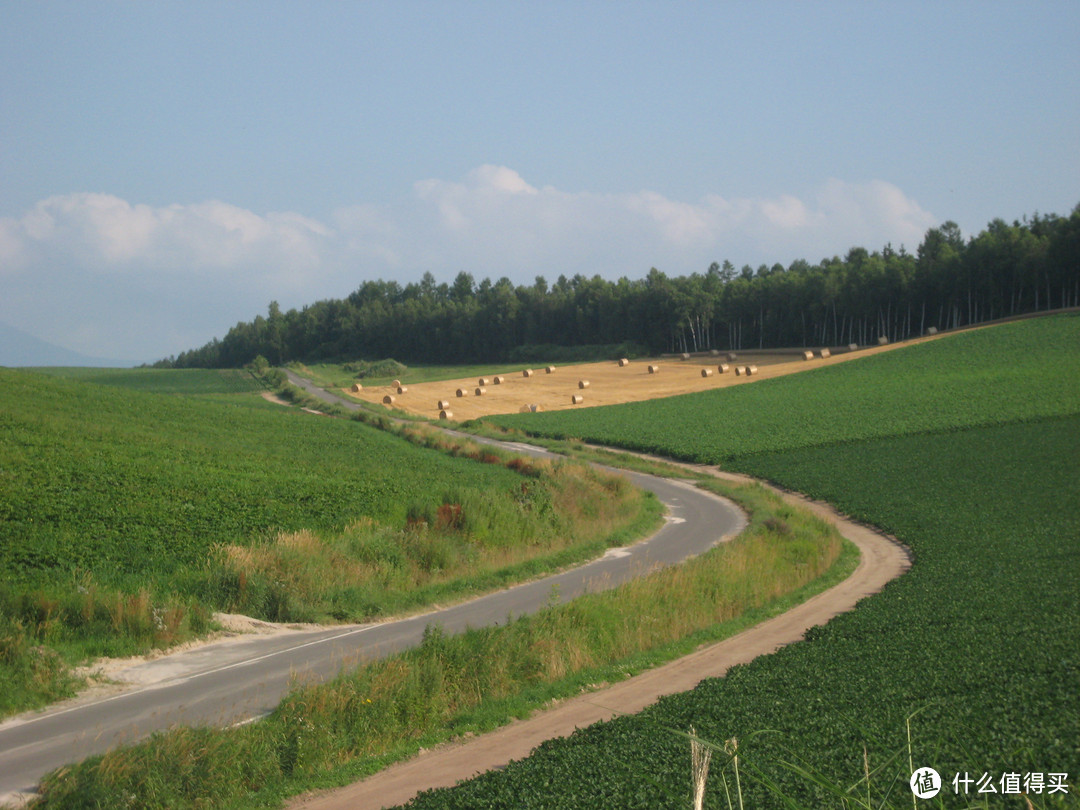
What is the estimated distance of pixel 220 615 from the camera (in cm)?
2038

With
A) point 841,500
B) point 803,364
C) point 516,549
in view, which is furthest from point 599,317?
point 516,549

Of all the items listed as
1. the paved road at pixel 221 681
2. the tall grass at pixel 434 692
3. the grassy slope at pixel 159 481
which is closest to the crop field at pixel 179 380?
the grassy slope at pixel 159 481

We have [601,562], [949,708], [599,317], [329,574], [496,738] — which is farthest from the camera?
[599,317]

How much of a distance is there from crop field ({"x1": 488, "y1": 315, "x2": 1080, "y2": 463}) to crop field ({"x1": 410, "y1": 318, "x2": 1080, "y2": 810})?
20142 mm

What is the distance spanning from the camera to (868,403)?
6712cm

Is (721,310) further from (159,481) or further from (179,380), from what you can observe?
(159,481)

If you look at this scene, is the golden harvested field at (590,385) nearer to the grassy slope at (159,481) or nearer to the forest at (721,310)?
the forest at (721,310)

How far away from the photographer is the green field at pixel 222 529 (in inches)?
718

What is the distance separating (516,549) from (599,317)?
421 feet

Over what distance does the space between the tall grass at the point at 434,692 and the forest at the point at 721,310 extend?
295ft

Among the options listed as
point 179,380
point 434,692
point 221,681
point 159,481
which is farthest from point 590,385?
point 434,692

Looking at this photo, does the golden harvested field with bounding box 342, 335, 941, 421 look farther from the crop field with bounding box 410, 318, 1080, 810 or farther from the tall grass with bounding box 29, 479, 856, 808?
the tall grass with bounding box 29, 479, 856, 808

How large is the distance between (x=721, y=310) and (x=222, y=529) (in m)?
122

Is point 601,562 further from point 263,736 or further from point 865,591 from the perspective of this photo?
point 263,736
